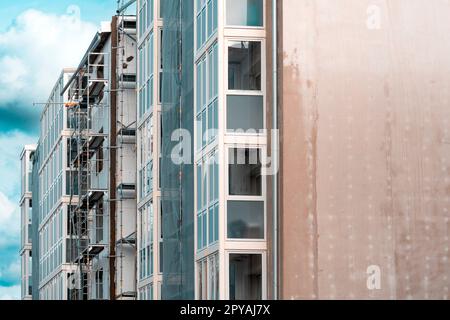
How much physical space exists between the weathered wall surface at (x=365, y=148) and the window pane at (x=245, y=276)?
1.02 metres


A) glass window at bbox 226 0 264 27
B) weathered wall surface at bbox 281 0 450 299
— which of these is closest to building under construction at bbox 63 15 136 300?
glass window at bbox 226 0 264 27

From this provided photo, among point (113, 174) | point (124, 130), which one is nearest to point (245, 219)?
point (124, 130)

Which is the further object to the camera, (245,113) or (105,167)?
(105,167)

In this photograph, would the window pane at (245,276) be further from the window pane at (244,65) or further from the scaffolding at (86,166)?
the scaffolding at (86,166)

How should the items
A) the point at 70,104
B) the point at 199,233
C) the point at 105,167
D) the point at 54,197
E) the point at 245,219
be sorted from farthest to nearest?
the point at 54,197
the point at 70,104
the point at 105,167
the point at 199,233
the point at 245,219

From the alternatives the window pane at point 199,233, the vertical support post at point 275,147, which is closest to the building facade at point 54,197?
the window pane at point 199,233

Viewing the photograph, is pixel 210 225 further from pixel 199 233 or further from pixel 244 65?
pixel 244 65

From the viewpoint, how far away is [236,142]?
29.6 m

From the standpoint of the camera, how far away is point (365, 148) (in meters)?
29.1

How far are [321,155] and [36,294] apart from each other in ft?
153

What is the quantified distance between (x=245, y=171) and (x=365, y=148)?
2.71 m
